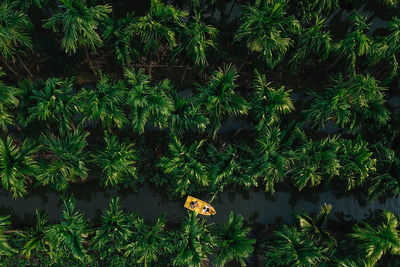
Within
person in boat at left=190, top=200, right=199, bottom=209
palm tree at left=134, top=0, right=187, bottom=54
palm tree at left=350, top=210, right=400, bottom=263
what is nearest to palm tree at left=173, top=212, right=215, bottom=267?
person in boat at left=190, top=200, right=199, bottom=209

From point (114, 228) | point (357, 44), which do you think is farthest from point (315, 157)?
point (114, 228)

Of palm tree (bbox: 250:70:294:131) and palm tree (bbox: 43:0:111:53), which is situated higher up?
palm tree (bbox: 43:0:111:53)

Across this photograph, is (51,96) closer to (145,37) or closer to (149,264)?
(145,37)

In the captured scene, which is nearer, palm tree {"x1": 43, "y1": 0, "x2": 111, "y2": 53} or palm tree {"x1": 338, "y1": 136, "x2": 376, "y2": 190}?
palm tree {"x1": 43, "y1": 0, "x2": 111, "y2": 53}

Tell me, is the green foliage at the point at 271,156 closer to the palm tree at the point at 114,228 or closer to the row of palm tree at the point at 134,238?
the row of palm tree at the point at 134,238

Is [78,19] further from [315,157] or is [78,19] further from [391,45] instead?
[391,45]

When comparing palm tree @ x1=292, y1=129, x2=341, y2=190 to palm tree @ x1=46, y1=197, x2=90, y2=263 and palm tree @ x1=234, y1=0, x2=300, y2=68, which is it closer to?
palm tree @ x1=234, y1=0, x2=300, y2=68

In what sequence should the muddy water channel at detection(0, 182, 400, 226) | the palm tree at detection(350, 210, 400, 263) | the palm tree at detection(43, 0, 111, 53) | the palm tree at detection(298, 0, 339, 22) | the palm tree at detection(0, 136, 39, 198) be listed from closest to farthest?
the palm tree at detection(0, 136, 39, 198)
the palm tree at detection(43, 0, 111, 53)
the palm tree at detection(350, 210, 400, 263)
the palm tree at detection(298, 0, 339, 22)
the muddy water channel at detection(0, 182, 400, 226)

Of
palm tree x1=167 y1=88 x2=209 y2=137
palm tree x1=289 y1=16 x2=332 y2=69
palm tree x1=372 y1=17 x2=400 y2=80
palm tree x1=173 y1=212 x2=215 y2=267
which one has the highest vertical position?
palm tree x1=372 y1=17 x2=400 y2=80
